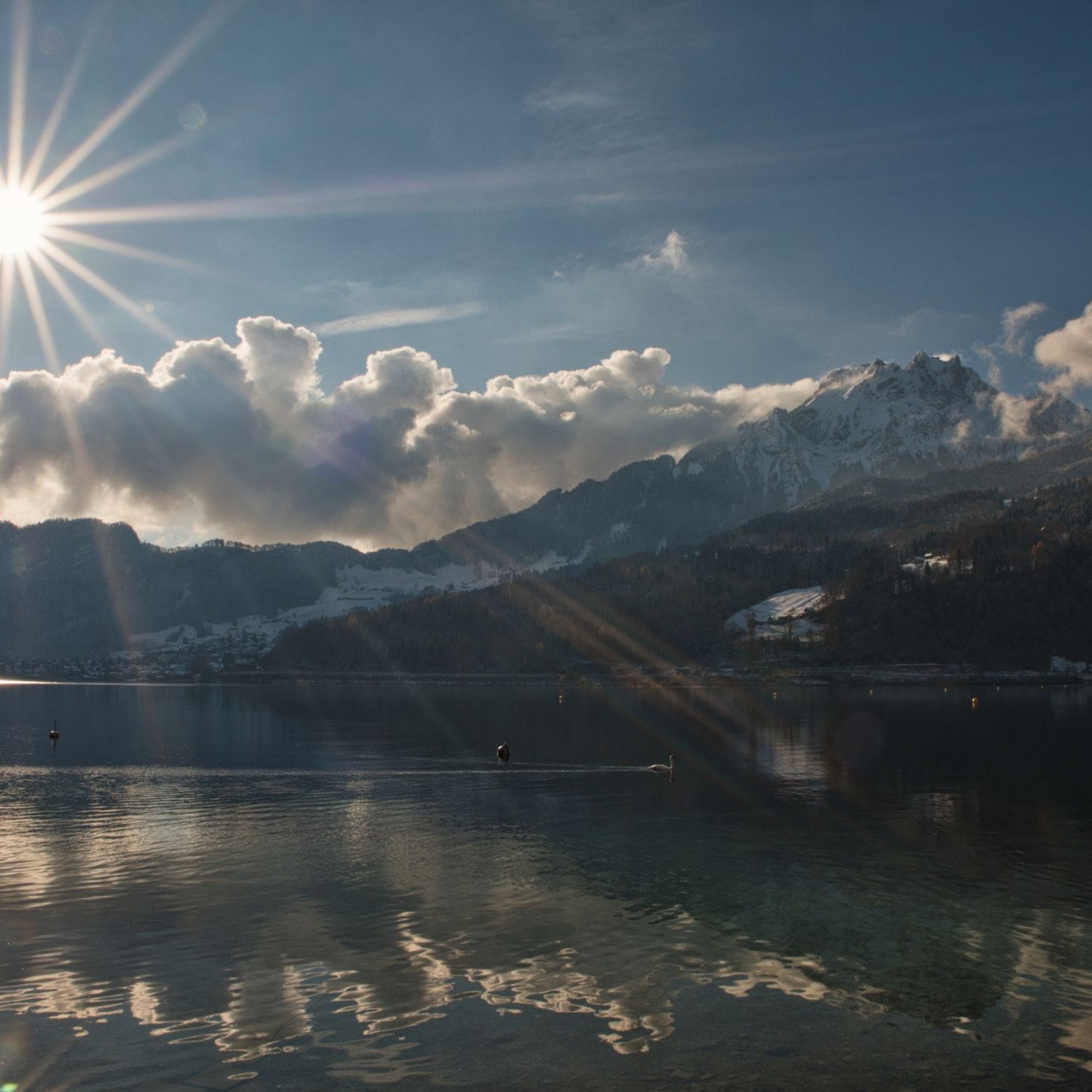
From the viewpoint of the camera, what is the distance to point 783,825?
79875mm

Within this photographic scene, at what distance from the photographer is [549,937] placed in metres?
47.5

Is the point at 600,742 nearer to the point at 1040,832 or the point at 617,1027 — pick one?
the point at 1040,832

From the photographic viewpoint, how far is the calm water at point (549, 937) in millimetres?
33375

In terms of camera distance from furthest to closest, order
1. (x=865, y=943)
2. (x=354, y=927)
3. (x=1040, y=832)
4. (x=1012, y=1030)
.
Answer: (x=1040, y=832) → (x=354, y=927) → (x=865, y=943) → (x=1012, y=1030)

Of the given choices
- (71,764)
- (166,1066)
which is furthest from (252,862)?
(71,764)

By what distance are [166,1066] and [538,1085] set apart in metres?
13.2

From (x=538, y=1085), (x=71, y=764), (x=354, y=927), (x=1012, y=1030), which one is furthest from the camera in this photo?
(x=71, y=764)

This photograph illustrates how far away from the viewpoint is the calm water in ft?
109

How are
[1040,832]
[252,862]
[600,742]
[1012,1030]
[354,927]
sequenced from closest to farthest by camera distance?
[1012,1030], [354,927], [252,862], [1040,832], [600,742]

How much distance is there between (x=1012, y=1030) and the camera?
35750 mm

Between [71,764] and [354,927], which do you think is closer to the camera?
[354,927]

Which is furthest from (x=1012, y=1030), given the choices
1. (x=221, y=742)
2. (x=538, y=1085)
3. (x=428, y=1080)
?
(x=221, y=742)

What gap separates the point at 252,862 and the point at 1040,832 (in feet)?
204

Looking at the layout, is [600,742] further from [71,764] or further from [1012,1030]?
[1012,1030]
